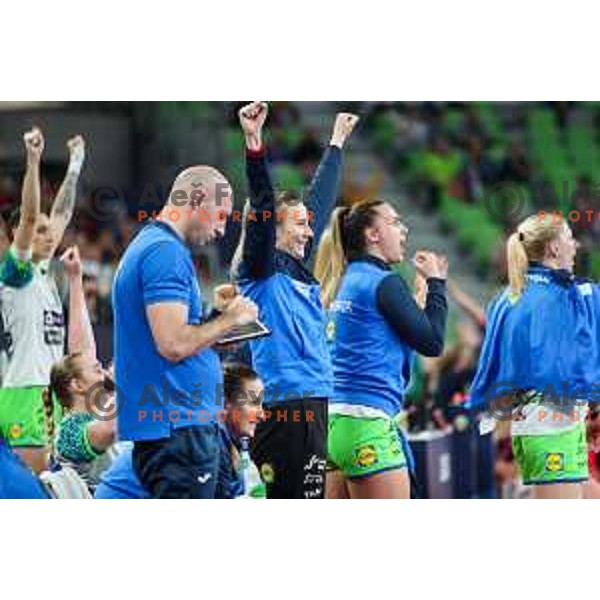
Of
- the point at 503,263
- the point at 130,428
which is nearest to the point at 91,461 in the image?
the point at 130,428

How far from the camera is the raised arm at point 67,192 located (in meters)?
7.57

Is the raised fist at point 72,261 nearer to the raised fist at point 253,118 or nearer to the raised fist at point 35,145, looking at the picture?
the raised fist at point 35,145

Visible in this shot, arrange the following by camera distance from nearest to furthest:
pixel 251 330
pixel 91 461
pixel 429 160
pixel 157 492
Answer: pixel 157 492 < pixel 251 330 < pixel 91 461 < pixel 429 160

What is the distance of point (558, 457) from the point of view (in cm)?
726

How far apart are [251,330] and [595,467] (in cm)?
180

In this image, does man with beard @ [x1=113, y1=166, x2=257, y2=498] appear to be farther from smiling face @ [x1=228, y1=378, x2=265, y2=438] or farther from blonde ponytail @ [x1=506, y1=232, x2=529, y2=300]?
blonde ponytail @ [x1=506, y1=232, x2=529, y2=300]

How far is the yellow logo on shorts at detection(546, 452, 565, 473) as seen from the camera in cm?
725

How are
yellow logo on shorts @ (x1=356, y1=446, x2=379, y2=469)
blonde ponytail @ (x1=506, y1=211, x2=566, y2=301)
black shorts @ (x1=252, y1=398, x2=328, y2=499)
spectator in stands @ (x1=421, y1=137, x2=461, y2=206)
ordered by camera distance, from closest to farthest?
black shorts @ (x1=252, y1=398, x2=328, y2=499) < yellow logo on shorts @ (x1=356, y1=446, x2=379, y2=469) < blonde ponytail @ (x1=506, y1=211, x2=566, y2=301) < spectator in stands @ (x1=421, y1=137, x2=461, y2=206)

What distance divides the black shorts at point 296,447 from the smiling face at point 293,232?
601 mm

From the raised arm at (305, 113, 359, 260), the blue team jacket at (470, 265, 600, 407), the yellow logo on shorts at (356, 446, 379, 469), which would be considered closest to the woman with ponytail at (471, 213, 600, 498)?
the blue team jacket at (470, 265, 600, 407)

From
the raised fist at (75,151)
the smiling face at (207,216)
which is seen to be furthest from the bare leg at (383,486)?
the raised fist at (75,151)

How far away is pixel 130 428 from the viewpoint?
6.43 m

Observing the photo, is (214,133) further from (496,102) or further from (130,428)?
(130,428)

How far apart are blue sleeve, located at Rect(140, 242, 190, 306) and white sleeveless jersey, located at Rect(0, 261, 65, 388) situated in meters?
1.35
